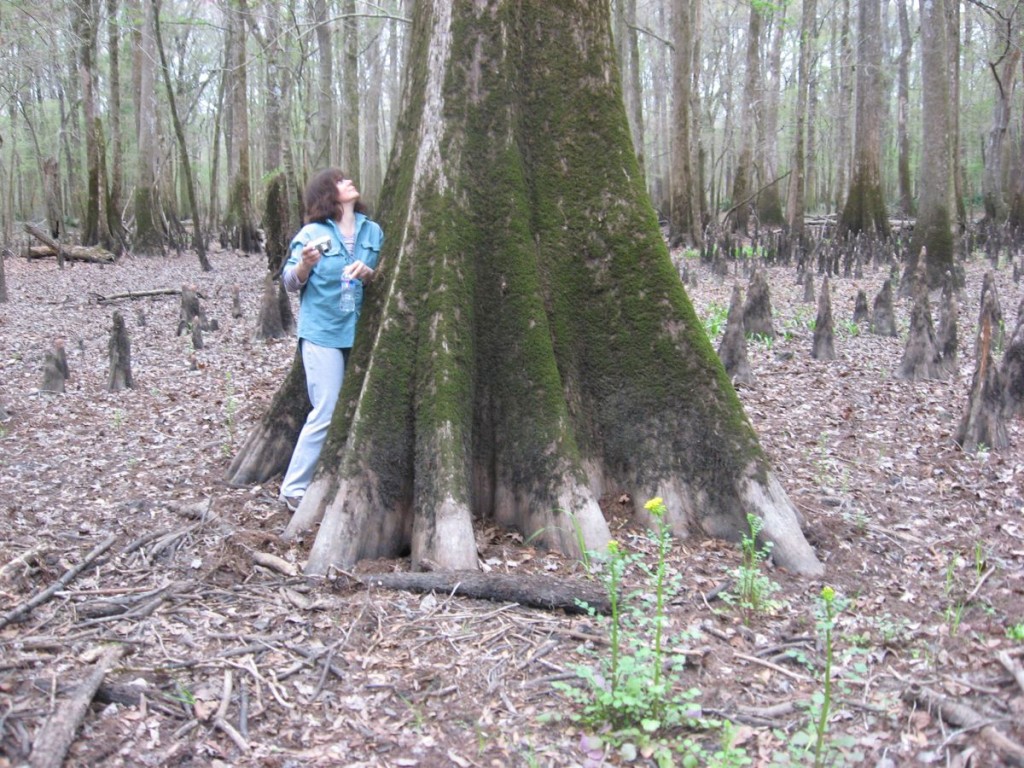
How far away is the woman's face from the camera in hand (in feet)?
0.66

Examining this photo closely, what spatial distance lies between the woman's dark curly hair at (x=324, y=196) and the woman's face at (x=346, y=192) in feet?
0.06

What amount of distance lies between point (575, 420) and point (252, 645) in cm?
176

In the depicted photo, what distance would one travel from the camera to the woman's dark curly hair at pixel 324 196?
407 cm

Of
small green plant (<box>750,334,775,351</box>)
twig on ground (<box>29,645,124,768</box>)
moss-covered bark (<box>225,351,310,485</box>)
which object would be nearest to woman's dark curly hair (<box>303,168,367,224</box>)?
moss-covered bark (<box>225,351,310,485</box>)

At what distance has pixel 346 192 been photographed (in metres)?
4.07

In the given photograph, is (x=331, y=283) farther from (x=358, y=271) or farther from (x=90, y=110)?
(x=90, y=110)

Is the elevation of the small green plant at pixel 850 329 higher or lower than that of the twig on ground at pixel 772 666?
higher

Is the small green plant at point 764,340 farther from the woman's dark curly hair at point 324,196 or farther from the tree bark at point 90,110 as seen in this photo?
the tree bark at point 90,110

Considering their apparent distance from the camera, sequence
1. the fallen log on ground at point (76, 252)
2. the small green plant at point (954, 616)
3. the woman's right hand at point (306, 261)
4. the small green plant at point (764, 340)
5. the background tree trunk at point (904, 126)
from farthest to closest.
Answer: the background tree trunk at point (904, 126) → the fallen log on ground at point (76, 252) → the small green plant at point (764, 340) → the woman's right hand at point (306, 261) → the small green plant at point (954, 616)

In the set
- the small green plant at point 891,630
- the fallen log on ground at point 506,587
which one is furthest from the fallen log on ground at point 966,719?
the fallen log on ground at point 506,587

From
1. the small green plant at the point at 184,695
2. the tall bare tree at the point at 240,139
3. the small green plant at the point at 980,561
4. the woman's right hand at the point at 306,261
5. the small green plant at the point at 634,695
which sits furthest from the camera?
the tall bare tree at the point at 240,139

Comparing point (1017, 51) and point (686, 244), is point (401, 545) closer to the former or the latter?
point (686, 244)

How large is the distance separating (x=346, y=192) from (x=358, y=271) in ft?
1.38

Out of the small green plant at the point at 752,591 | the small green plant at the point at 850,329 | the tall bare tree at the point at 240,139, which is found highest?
the tall bare tree at the point at 240,139
